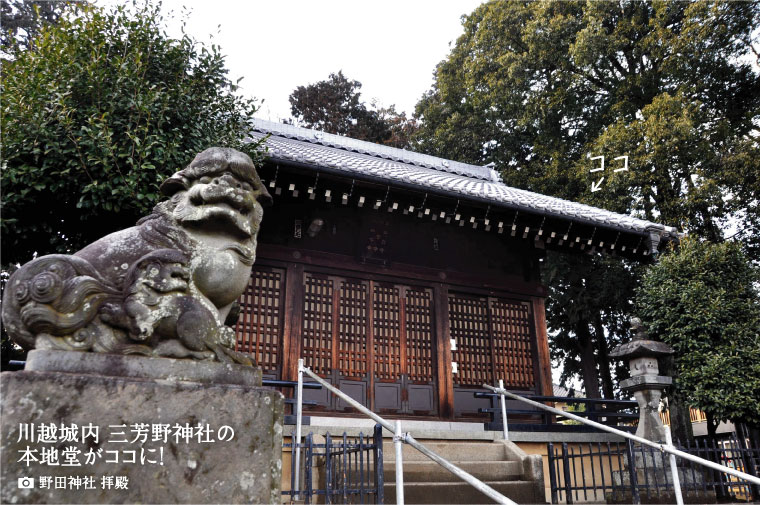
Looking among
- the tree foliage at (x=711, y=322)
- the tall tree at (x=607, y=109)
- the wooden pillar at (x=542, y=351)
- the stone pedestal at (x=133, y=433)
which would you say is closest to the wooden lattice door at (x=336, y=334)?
the wooden pillar at (x=542, y=351)

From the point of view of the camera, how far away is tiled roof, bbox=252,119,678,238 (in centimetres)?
761

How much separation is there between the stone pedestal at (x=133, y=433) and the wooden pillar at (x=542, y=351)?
740cm

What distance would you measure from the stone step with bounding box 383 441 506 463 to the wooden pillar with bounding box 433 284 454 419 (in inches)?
61.2

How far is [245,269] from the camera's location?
303 cm

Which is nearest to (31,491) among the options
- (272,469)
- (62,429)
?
(62,429)

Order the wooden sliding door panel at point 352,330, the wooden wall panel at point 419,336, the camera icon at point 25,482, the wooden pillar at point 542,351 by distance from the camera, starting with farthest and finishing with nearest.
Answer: the wooden pillar at point 542,351
the wooden wall panel at point 419,336
the wooden sliding door panel at point 352,330
the camera icon at point 25,482

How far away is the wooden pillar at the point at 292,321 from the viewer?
7668mm

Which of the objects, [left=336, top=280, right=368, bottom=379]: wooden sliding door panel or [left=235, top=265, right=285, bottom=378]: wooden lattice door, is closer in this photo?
[left=235, top=265, right=285, bottom=378]: wooden lattice door

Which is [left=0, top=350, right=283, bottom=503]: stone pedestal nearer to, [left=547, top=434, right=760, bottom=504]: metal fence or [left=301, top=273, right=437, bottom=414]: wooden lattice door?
[left=547, top=434, right=760, bottom=504]: metal fence

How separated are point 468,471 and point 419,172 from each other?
6.21 meters

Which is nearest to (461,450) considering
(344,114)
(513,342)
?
(513,342)

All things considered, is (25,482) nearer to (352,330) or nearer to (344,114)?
(352,330)

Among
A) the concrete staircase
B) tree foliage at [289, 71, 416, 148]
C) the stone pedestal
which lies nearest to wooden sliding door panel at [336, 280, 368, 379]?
the concrete staircase

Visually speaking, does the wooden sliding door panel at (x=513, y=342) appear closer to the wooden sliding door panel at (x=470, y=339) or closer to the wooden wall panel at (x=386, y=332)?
the wooden sliding door panel at (x=470, y=339)
